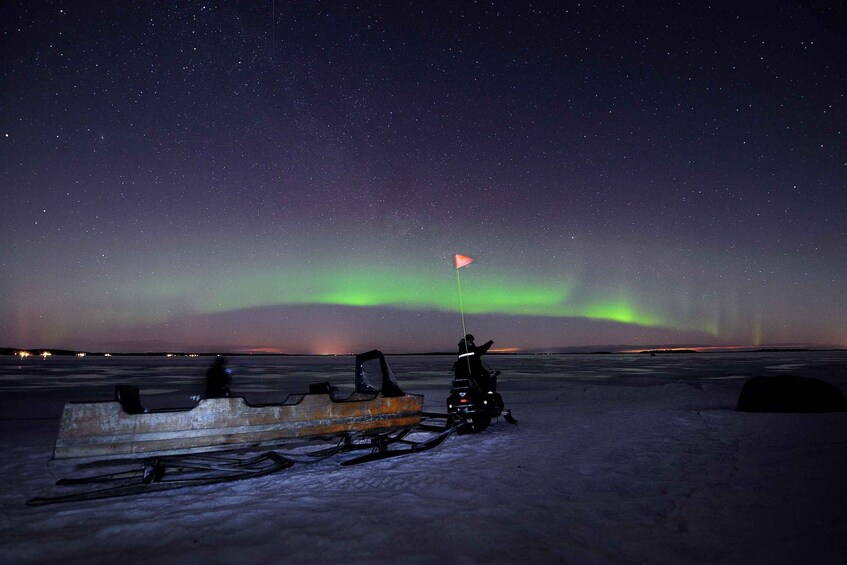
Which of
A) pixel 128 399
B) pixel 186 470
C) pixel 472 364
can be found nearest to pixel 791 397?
pixel 472 364

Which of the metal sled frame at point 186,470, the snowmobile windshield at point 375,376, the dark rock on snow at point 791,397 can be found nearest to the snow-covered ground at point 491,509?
the metal sled frame at point 186,470

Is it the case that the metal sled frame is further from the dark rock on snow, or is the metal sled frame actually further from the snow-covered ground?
the dark rock on snow

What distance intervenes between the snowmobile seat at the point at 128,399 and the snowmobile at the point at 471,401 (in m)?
5.67

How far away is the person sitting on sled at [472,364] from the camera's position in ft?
33.4

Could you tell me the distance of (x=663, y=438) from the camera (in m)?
8.85

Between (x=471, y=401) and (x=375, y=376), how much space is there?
7.23 feet

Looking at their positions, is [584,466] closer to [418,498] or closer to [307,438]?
[418,498]

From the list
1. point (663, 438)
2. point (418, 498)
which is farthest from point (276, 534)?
point (663, 438)

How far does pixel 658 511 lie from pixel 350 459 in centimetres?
459

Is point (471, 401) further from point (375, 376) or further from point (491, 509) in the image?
point (491, 509)

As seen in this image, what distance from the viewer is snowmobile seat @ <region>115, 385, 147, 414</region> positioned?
19.8 feet

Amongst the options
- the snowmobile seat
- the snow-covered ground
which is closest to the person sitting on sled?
the snow-covered ground

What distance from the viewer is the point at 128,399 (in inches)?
245

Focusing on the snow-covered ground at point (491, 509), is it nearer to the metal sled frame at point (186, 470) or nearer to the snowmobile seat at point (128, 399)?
the metal sled frame at point (186, 470)
